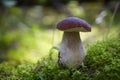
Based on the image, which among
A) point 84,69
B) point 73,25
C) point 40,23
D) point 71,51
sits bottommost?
point 84,69

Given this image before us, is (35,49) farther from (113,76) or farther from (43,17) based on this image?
(113,76)

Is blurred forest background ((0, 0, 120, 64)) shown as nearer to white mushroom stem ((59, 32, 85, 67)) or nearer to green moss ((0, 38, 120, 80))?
green moss ((0, 38, 120, 80))

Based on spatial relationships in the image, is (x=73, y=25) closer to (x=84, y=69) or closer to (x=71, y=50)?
(x=71, y=50)

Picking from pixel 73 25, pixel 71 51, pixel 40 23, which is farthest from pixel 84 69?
pixel 40 23

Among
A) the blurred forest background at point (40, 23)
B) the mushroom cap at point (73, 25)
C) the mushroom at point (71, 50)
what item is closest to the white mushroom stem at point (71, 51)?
the mushroom at point (71, 50)

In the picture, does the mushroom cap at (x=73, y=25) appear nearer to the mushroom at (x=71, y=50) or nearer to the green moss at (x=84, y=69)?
the mushroom at (x=71, y=50)

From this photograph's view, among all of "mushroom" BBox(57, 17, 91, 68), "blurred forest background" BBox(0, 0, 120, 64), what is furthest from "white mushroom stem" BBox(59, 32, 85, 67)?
"blurred forest background" BBox(0, 0, 120, 64)
